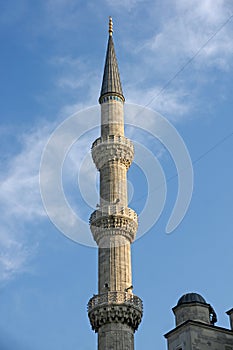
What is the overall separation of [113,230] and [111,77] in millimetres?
10950

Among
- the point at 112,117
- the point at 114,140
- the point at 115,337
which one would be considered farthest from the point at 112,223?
the point at 112,117

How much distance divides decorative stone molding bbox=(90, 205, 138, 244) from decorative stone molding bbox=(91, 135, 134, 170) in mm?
3414

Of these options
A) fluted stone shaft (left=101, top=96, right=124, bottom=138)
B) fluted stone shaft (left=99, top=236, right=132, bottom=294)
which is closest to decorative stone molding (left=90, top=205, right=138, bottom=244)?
fluted stone shaft (left=99, top=236, right=132, bottom=294)

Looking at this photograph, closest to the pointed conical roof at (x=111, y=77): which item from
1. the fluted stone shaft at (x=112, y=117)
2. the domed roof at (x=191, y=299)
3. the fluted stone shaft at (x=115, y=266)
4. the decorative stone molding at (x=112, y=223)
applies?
the fluted stone shaft at (x=112, y=117)

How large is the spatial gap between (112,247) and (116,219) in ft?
5.38

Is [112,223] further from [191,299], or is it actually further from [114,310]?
[191,299]

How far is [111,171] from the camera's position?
121 feet

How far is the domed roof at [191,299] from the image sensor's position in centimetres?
2991

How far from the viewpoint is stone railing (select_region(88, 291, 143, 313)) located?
3228 cm

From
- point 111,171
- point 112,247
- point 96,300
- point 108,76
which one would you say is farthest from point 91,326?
point 108,76

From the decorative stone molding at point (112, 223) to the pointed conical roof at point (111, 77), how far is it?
8.42m

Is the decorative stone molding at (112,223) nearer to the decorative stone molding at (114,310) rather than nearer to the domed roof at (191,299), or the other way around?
the decorative stone molding at (114,310)

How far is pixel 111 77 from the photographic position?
4141cm

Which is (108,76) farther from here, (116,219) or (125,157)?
(116,219)
